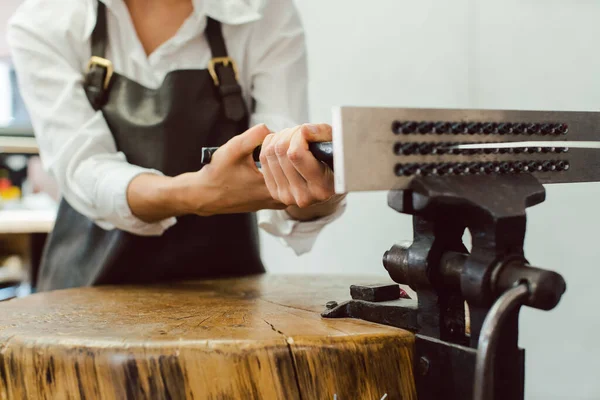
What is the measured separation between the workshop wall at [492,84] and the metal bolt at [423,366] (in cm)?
110

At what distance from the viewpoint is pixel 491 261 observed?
0.55 meters

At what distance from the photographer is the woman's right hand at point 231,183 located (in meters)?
0.91

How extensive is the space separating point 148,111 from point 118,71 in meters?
0.14

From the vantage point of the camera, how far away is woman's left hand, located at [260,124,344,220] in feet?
2.28

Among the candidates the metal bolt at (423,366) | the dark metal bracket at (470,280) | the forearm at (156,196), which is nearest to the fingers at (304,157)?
the dark metal bracket at (470,280)

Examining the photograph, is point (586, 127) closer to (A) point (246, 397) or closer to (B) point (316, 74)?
(A) point (246, 397)

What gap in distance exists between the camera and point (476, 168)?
0.59 m

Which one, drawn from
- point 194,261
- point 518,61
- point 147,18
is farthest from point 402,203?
point 518,61

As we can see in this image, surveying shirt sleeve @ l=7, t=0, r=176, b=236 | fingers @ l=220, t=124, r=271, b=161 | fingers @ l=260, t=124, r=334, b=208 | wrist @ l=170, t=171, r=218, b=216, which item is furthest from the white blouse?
fingers @ l=260, t=124, r=334, b=208

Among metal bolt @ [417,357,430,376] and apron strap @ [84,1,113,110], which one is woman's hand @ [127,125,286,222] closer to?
apron strap @ [84,1,113,110]

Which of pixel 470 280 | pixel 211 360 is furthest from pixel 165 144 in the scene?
pixel 470 280

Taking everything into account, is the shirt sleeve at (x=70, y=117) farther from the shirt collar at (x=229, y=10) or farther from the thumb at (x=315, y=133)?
the thumb at (x=315, y=133)

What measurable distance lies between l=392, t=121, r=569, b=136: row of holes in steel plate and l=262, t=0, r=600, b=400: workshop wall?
3.14ft

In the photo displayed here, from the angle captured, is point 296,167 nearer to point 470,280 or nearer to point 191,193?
point 470,280
